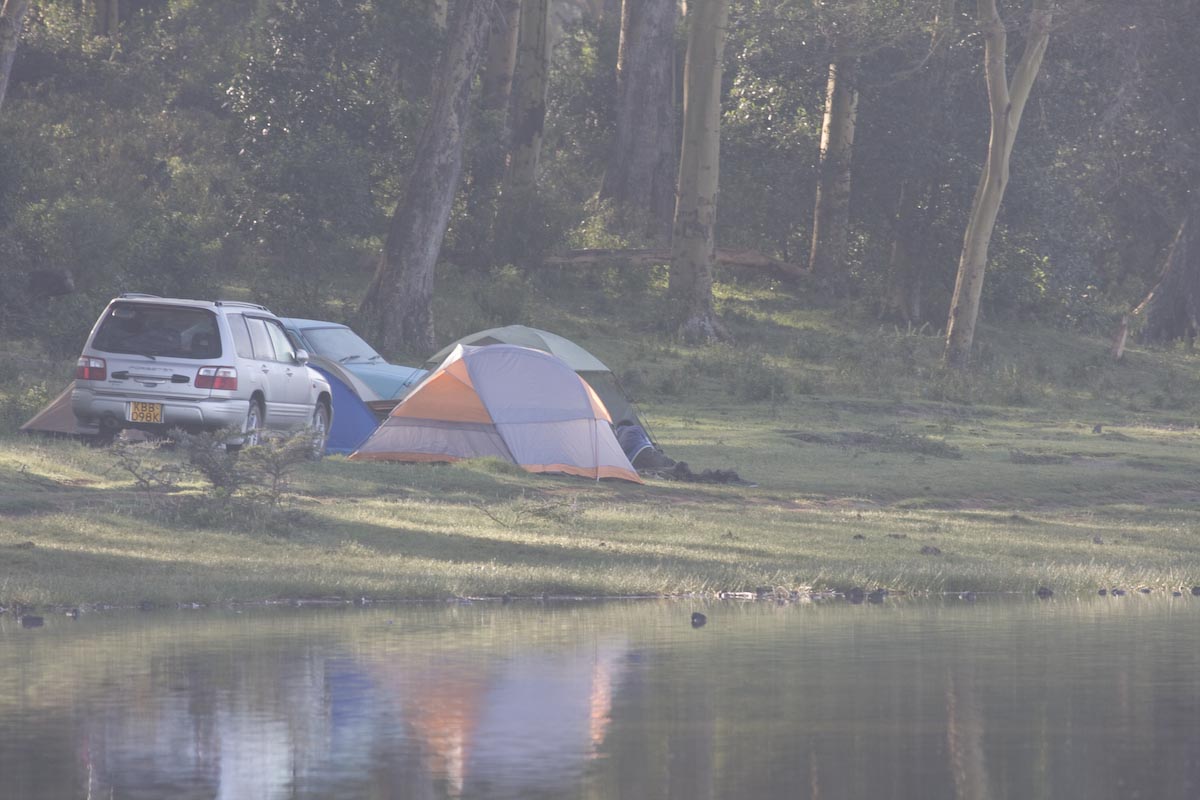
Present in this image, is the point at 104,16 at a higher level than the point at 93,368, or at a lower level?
higher

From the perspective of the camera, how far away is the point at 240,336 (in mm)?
19562

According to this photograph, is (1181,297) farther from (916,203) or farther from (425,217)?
(425,217)

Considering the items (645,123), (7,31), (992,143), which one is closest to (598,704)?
(7,31)

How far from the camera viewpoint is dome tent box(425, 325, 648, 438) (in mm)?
23375

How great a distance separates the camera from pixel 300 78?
118 ft

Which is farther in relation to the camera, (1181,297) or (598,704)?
(1181,297)

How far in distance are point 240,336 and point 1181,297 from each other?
1272 inches

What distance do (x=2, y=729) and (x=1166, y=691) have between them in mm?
5798

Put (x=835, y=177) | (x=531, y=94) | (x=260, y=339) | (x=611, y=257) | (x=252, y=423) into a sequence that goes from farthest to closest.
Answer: (x=835, y=177)
(x=531, y=94)
(x=611, y=257)
(x=260, y=339)
(x=252, y=423)

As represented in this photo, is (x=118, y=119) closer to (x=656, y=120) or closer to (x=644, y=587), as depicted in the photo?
(x=656, y=120)

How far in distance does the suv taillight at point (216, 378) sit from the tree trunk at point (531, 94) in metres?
22.7

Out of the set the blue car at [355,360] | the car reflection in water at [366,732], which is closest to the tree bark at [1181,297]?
the blue car at [355,360]

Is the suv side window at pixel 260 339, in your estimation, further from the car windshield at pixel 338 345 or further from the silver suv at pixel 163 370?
the car windshield at pixel 338 345

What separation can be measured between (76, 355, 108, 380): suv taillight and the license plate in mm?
427
